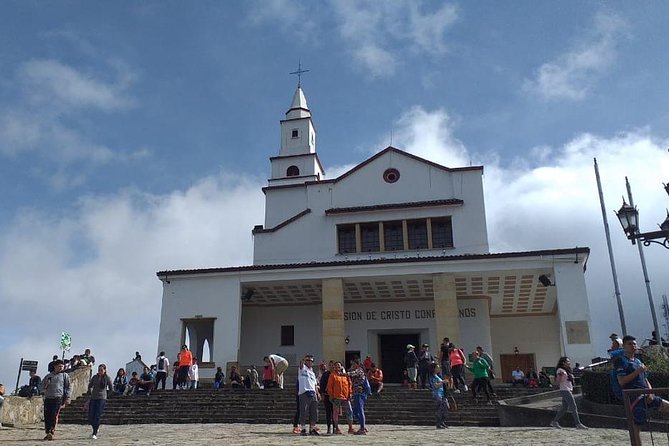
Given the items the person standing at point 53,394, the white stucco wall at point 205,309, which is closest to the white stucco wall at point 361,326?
the white stucco wall at point 205,309

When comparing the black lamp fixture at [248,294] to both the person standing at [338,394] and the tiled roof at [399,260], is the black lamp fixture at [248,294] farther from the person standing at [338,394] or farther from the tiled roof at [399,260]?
the person standing at [338,394]

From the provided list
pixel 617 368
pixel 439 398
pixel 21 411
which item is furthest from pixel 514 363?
pixel 617 368

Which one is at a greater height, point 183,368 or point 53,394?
point 183,368

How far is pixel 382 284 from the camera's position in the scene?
2498 centimetres

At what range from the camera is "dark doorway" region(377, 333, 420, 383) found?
27484mm

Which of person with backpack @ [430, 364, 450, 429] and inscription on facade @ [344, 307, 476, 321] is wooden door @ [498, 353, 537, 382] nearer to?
inscription on facade @ [344, 307, 476, 321]

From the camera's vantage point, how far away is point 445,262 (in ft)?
74.6

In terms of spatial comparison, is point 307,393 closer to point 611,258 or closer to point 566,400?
point 566,400

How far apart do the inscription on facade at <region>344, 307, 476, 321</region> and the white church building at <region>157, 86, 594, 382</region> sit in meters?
0.04

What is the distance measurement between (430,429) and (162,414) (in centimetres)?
764

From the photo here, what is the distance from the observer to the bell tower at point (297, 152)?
127ft

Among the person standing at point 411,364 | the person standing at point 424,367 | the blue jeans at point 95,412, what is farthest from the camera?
the person standing at point 411,364

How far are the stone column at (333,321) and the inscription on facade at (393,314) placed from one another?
4727 millimetres

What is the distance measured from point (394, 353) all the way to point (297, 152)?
16850mm
